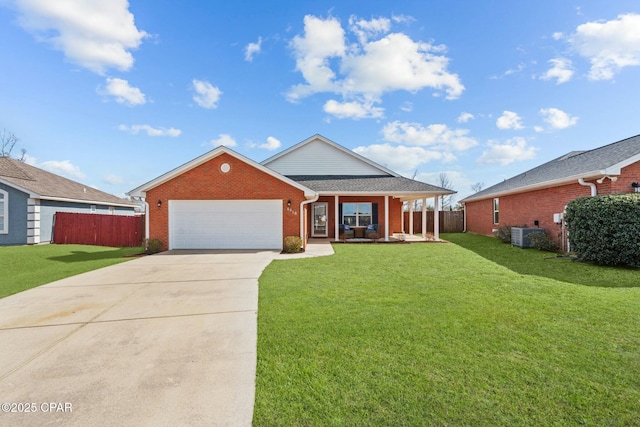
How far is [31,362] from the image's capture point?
356 centimetres

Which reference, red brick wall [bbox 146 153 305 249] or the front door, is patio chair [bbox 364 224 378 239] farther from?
red brick wall [bbox 146 153 305 249]

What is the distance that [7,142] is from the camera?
34812mm

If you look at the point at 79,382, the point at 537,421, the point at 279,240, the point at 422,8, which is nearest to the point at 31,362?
the point at 79,382

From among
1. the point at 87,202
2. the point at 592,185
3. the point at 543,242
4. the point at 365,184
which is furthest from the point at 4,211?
the point at 592,185

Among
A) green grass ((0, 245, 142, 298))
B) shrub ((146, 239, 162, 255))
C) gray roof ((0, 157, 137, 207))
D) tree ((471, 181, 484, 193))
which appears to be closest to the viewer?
green grass ((0, 245, 142, 298))

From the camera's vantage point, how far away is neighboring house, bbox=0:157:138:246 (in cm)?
1605

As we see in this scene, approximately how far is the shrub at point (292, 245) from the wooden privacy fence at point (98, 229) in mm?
8667

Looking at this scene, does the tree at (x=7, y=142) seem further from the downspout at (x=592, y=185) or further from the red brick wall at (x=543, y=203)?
the downspout at (x=592, y=185)

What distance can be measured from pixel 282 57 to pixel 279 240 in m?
10.0

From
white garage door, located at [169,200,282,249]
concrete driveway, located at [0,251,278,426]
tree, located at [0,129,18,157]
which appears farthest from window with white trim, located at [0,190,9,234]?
tree, located at [0,129,18,157]

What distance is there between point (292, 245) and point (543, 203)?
1192 centimetres

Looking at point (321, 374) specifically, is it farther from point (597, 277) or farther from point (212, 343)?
point (597, 277)

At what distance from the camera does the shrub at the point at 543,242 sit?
12475 mm

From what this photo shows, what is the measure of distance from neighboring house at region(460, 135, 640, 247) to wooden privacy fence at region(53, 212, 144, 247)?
19.8m
